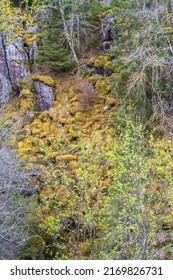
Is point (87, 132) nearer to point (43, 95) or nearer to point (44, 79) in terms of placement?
point (43, 95)

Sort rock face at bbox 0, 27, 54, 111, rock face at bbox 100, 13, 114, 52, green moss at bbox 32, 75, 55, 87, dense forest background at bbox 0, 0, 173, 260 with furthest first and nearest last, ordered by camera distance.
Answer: rock face at bbox 100, 13, 114, 52
rock face at bbox 0, 27, 54, 111
green moss at bbox 32, 75, 55, 87
dense forest background at bbox 0, 0, 173, 260

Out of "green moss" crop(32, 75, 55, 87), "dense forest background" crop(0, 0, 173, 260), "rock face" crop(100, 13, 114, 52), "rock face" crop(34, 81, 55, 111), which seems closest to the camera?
"dense forest background" crop(0, 0, 173, 260)

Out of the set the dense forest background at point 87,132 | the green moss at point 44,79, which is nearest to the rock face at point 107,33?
the dense forest background at point 87,132

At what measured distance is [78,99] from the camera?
11.2m

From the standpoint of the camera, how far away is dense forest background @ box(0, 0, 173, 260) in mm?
5434

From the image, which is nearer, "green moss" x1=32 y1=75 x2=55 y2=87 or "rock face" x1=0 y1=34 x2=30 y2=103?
"green moss" x1=32 y1=75 x2=55 y2=87

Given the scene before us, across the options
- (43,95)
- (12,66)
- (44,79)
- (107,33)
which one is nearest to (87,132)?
(43,95)

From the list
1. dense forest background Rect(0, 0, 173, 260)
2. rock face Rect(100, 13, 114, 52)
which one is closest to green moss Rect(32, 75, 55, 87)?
dense forest background Rect(0, 0, 173, 260)

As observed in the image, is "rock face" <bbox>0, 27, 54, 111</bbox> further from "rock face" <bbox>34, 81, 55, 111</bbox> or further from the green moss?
"rock face" <bbox>34, 81, 55, 111</bbox>

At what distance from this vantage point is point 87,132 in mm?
10125

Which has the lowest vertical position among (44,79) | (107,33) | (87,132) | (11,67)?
(87,132)

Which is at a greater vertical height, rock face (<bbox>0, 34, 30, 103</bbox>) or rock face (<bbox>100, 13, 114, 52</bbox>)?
rock face (<bbox>100, 13, 114, 52</bbox>)

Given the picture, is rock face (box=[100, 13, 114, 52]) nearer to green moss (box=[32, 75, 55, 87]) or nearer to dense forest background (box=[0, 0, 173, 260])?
dense forest background (box=[0, 0, 173, 260])
